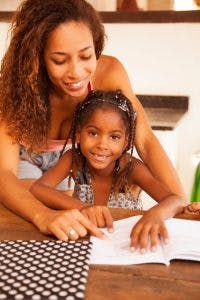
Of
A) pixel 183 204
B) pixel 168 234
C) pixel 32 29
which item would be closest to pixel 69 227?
pixel 168 234

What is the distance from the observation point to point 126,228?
42.8 inches

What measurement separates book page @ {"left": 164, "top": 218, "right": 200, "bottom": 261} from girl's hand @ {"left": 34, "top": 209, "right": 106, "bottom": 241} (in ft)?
0.55

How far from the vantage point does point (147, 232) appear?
1.01m

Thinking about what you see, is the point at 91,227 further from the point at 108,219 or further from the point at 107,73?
the point at 107,73

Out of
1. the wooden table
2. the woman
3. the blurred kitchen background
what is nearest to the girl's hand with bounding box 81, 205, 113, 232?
the woman

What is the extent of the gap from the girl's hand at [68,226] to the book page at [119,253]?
3 centimetres

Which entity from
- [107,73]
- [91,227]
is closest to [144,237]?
[91,227]

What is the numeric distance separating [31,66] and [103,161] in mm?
415

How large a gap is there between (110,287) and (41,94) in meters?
0.90

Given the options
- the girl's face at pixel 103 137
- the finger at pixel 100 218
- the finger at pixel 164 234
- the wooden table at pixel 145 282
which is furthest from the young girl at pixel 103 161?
the wooden table at pixel 145 282

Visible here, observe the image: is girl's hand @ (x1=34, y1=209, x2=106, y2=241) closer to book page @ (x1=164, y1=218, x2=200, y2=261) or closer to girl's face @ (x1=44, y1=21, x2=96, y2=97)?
book page @ (x1=164, y1=218, x2=200, y2=261)

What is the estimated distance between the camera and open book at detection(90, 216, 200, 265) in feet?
3.04

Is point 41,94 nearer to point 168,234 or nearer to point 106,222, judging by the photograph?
point 106,222

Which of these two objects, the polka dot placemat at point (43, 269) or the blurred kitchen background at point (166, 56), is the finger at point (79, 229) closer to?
the polka dot placemat at point (43, 269)
